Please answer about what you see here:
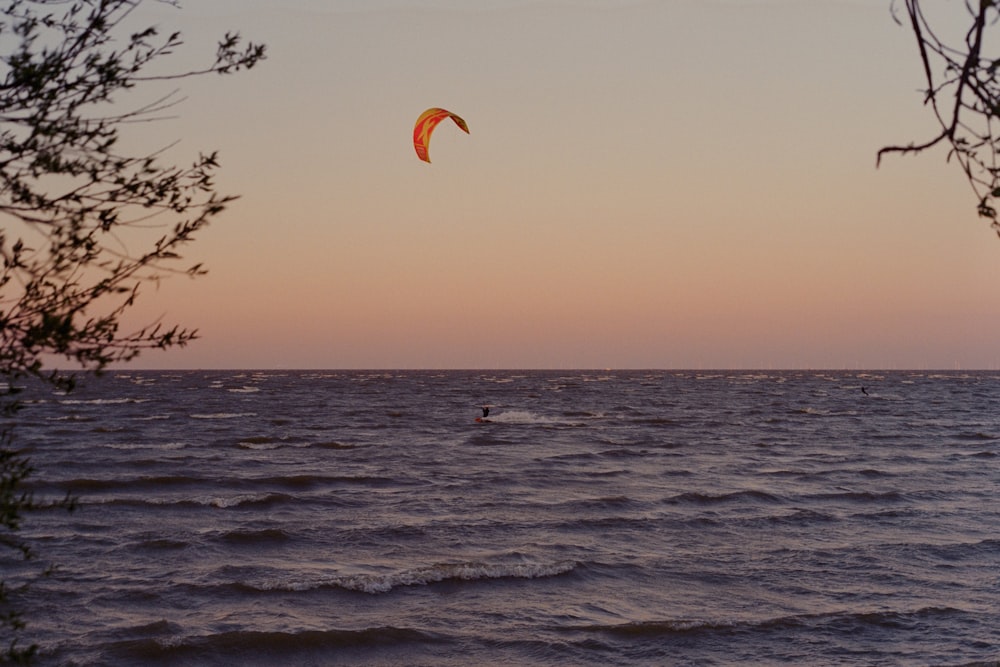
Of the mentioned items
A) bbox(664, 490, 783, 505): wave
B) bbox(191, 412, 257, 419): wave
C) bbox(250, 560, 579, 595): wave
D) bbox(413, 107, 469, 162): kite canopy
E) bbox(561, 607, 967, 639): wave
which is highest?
bbox(413, 107, 469, 162): kite canopy

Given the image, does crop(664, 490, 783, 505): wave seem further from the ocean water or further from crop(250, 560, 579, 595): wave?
crop(250, 560, 579, 595): wave

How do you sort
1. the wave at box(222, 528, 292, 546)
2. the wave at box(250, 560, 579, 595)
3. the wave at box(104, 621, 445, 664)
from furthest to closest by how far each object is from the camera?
the wave at box(222, 528, 292, 546) < the wave at box(250, 560, 579, 595) < the wave at box(104, 621, 445, 664)

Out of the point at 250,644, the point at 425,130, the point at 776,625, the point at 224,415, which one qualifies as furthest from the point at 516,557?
the point at 224,415

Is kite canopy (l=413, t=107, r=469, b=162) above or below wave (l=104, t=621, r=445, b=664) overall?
above

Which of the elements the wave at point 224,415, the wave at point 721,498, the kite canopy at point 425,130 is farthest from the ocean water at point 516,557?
the wave at point 224,415

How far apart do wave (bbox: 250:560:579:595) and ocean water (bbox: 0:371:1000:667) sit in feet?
0.17

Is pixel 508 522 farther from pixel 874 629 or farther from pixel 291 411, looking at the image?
pixel 291 411

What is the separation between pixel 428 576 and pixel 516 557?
87.5 inches

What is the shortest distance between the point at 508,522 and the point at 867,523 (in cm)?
829

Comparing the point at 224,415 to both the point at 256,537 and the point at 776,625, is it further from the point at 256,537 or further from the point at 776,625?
the point at 776,625

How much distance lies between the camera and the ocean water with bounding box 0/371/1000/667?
12.3 meters

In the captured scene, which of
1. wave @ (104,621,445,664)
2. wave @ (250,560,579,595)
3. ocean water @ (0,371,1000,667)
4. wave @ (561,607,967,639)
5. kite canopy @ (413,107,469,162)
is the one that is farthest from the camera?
kite canopy @ (413,107,469,162)

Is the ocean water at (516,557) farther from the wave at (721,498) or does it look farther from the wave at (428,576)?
the wave at (721,498)

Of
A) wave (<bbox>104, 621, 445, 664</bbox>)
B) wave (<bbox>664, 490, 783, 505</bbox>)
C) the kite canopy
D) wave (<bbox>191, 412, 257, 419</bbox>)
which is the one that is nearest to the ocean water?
wave (<bbox>104, 621, 445, 664</bbox>)
